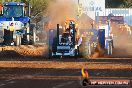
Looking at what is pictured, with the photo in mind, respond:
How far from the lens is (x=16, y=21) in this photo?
41156 millimetres

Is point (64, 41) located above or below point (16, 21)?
below

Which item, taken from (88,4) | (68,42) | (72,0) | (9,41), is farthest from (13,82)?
(88,4)

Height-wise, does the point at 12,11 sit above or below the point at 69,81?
above

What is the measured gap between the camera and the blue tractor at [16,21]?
40.7 meters

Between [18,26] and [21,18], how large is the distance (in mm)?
888

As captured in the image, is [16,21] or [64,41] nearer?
[64,41]

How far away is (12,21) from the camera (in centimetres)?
4116

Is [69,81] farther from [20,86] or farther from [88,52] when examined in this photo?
[88,52]

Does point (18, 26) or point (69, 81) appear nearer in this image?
point (69, 81)

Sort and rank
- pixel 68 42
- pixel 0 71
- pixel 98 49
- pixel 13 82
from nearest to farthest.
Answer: pixel 13 82
pixel 0 71
pixel 68 42
pixel 98 49

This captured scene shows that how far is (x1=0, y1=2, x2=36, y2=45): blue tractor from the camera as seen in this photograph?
134 feet

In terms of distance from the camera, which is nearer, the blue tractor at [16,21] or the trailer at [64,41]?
the trailer at [64,41]

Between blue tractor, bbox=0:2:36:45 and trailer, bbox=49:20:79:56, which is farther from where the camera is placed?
blue tractor, bbox=0:2:36:45

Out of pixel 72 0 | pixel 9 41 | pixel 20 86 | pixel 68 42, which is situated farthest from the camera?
pixel 72 0
